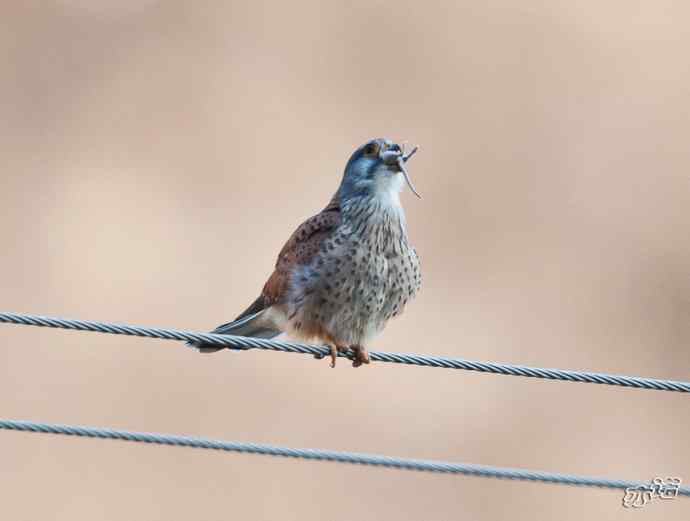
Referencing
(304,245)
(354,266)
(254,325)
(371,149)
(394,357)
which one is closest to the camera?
(394,357)

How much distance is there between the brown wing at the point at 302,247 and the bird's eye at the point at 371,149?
247 millimetres

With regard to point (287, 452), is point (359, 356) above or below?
above

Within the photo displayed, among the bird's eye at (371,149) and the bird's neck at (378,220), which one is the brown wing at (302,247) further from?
the bird's eye at (371,149)

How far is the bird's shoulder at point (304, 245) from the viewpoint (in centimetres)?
600

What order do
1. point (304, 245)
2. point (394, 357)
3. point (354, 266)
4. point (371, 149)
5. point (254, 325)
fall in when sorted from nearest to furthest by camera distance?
1. point (394, 357)
2. point (354, 266)
3. point (304, 245)
4. point (371, 149)
5. point (254, 325)

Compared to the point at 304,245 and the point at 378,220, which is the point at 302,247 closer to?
the point at 304,245

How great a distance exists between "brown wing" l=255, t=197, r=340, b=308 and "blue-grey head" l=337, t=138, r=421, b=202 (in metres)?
0.11

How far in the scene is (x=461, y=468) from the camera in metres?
4.66

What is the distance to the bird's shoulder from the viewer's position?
600cm

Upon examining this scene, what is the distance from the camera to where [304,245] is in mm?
6031

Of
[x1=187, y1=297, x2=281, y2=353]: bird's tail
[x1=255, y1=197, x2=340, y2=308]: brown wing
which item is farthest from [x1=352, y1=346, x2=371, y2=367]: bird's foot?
[x1=187, y1=297, x2=281, y2=353]: bird's tail

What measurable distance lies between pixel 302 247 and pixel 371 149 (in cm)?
52

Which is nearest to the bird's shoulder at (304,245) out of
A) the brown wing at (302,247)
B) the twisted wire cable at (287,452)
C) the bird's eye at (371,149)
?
the brown wing at (302,247)

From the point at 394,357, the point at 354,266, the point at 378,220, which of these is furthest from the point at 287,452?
A: the point at 378,220
